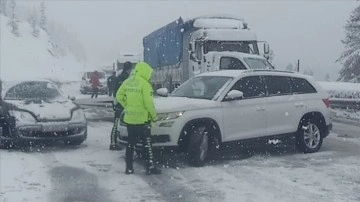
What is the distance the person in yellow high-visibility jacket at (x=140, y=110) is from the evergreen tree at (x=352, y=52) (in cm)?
3813

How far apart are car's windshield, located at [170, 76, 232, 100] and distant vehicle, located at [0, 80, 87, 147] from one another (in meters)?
2.29

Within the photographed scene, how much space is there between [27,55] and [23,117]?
11327cm

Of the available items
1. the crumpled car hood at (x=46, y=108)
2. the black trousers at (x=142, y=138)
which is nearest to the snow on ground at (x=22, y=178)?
the crumpled car hood at (x=46, y=108)

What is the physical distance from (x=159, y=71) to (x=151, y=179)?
55.4ft

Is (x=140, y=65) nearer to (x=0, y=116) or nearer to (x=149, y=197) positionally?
(x=149, y=197)

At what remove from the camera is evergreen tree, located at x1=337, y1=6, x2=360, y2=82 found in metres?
44.8

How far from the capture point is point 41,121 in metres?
10.8

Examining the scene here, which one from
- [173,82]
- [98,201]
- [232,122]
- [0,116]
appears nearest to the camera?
[98,201]

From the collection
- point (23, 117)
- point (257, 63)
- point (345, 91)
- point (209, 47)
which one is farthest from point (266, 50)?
point (23, 117)

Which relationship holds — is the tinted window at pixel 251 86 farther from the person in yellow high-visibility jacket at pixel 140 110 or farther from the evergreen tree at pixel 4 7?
the evergreen tree at pixel 4 7

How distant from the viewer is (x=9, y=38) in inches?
4938

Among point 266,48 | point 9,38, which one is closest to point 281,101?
point 266,48

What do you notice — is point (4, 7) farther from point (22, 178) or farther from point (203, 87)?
point (22, 178)

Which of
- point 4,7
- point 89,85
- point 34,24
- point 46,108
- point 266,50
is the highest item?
point 4,7
